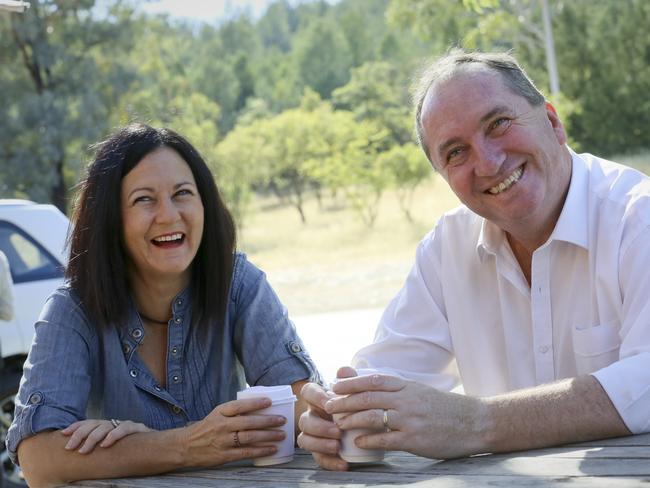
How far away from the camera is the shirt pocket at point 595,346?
222cm

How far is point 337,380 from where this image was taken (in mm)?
2062

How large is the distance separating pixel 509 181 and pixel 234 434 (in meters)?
0.79

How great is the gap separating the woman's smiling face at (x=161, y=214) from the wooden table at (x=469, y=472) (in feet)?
1.87

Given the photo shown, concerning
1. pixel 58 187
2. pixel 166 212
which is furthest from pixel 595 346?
pixel 58 187

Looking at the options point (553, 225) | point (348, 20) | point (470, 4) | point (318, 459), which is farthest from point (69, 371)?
point (348, 20)

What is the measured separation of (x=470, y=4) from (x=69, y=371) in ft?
14.9

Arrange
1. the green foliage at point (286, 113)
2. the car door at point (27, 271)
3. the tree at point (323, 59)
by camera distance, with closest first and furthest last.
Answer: the car door at point (27, 271) < the green foliage at point (286, 113) < the tree at point (323, 59)

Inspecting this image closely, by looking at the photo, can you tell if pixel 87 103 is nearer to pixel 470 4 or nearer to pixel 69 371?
pixel 470 4

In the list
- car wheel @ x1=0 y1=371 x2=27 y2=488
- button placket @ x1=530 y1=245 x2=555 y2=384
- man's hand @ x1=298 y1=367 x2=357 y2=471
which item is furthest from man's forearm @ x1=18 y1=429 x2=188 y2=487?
car wheel @ x1=0 y1=371 x2=27 y2=488

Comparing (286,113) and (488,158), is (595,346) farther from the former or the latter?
(286,113)

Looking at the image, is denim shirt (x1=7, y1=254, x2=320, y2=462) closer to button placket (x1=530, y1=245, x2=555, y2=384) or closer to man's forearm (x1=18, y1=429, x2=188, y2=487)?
man's forearm (x1=18, y1=429, x2=188, y2=487)

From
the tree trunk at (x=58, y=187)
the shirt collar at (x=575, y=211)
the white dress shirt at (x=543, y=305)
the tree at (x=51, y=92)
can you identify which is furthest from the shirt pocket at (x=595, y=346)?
the tree trunk at (x=58, y=187)

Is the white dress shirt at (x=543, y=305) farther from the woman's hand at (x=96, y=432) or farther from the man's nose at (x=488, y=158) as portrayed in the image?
the woman's hand at (x=96, y=432)

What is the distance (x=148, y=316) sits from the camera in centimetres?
259
